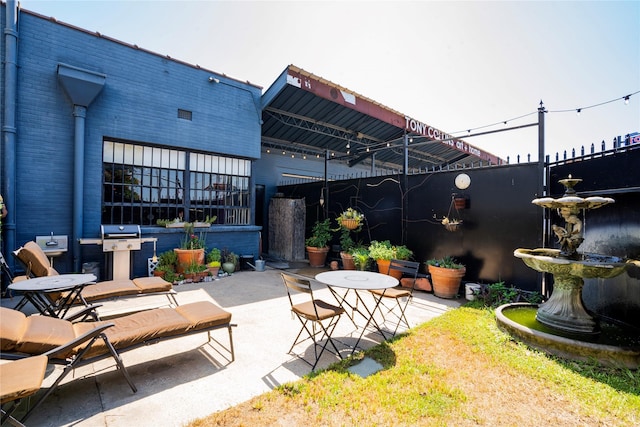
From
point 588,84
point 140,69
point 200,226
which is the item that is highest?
point 140,69

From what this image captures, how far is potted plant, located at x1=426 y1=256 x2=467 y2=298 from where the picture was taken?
533 centimetres

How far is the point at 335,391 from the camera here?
2.40 m

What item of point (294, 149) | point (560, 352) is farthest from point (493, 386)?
point (294, 149)

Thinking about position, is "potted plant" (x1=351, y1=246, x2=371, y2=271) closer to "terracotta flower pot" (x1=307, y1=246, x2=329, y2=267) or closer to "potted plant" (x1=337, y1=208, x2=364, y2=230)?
"potted plant" (x1=337, y1=208, x2=364, y2=230)

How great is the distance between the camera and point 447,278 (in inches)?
210

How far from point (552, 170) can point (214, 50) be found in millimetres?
7888

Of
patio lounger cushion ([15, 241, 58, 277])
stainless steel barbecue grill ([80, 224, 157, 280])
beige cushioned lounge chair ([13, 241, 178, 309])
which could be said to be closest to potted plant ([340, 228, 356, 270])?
beige cushioned lounge chair ([13, 241, 178, 309])

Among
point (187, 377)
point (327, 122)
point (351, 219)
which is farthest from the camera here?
point (327, 122)

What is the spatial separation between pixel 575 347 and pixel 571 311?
1.94 ft

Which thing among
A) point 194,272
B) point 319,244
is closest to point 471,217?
point 319,244

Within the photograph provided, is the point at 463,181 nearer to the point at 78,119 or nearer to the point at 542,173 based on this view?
the point at 542,173

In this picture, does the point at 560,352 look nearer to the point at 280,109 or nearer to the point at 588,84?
the point at 588,84

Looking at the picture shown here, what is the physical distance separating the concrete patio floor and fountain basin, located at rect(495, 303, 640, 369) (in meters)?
1.26

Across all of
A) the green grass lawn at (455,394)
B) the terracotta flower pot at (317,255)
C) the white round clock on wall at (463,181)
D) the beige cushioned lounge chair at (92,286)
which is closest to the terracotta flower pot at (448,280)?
the white round clock on wall at (463,181)
